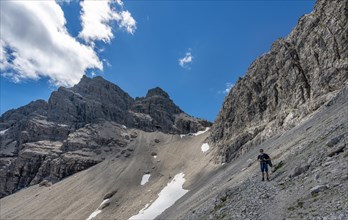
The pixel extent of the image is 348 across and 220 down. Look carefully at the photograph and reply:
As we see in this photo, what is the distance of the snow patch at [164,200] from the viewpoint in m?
70.6

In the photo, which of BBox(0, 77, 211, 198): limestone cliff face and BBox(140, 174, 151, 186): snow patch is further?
BBox(0, 77, 211, 198): limestone cliff face

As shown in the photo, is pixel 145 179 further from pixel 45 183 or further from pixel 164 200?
pixel 45 183

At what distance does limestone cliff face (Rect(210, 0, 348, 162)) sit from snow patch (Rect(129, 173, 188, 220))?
51.3 feet

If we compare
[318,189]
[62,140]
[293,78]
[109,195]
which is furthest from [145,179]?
[318,189]

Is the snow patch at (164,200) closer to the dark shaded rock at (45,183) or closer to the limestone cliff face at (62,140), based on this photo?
the limestone cliff face at (62,140)

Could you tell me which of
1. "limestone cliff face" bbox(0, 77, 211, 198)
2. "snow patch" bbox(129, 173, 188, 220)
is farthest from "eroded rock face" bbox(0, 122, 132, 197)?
"snow patch" bbox(129, 173, 188, 220)

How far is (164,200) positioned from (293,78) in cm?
4655

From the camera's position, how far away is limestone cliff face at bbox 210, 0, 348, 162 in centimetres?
6153

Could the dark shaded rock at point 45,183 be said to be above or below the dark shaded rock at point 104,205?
above

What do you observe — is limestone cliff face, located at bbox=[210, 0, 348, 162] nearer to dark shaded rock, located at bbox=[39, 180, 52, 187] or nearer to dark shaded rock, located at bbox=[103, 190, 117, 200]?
dark shaded rock, located at bbox=[103, 190, 117, 200]

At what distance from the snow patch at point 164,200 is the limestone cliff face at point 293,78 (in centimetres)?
1564

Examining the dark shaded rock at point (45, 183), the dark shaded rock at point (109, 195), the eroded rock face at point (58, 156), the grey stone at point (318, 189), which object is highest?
the eroded rock face at point (58, 156)

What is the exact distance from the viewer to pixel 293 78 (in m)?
74.8

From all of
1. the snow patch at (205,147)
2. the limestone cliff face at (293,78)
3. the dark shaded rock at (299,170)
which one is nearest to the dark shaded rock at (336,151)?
the dark shaded rock at (299,170)
